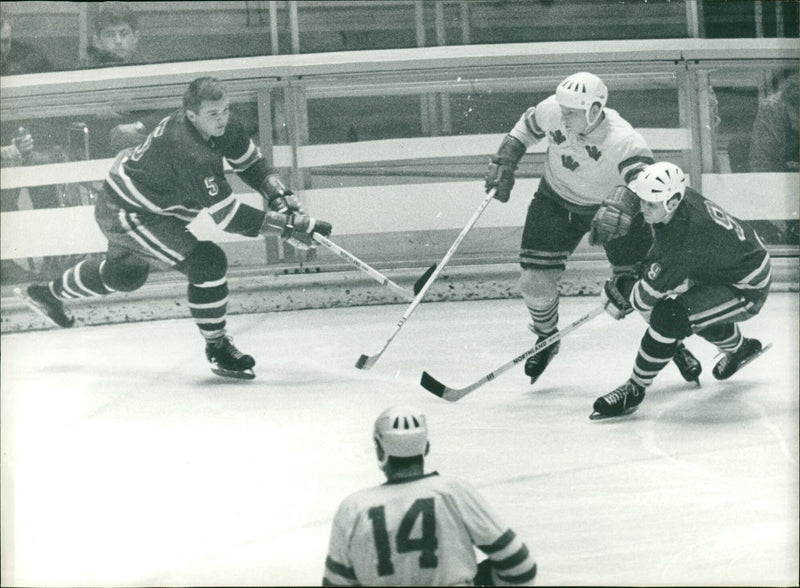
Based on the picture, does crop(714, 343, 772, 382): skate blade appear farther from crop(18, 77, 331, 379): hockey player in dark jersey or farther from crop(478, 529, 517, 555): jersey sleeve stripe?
crop(478, 529, 517, 555): jersey sleeve stripe

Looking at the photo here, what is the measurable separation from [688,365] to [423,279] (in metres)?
0.76

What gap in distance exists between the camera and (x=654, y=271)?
3.44m

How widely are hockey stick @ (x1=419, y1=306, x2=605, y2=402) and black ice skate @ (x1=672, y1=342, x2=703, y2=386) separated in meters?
0.27

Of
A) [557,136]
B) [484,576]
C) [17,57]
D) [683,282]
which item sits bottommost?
[484,576]

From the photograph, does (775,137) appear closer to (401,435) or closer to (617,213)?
(617,213)

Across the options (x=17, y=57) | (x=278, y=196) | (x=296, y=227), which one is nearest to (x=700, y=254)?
(x=296, y=227)

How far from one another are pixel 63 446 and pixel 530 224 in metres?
1.40

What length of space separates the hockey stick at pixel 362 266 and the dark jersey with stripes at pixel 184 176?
201 mm

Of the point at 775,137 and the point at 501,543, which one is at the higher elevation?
Answer: the point at 775,137

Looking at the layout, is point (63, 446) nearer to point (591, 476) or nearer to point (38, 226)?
point (38, 226)

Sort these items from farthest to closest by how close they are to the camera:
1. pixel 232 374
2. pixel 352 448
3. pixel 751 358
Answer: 1. pixel 232 374
2. pixel 751 358
3. pixel 352 448

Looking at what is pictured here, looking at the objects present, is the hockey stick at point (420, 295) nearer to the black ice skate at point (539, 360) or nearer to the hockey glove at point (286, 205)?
the black ice skate at point (539, 360)

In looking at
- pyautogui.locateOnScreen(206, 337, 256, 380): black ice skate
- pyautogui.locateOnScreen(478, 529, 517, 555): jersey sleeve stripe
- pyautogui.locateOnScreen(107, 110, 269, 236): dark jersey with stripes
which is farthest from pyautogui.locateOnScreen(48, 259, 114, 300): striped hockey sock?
pyautogui.locateOnScreen(478, 529, 517, 555): jersey sleeve stripe

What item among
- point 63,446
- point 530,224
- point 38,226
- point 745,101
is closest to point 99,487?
point 63,446
